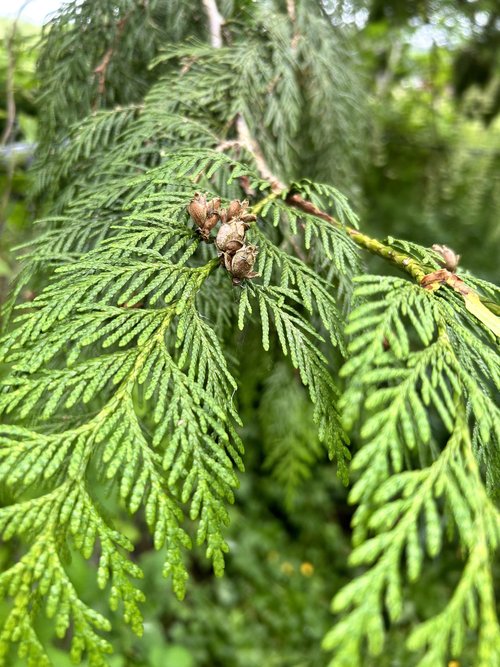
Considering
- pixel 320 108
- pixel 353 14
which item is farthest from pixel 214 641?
pixel 353 14

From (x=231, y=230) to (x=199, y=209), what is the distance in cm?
6

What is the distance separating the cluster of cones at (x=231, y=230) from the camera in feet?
2.38

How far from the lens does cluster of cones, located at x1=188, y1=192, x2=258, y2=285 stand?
2.38 ft

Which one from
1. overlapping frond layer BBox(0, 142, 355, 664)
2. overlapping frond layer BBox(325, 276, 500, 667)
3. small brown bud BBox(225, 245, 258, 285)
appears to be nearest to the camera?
overlapping frond layer BBox(325, 276, 500, 667)

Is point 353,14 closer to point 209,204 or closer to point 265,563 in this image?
point 209,204

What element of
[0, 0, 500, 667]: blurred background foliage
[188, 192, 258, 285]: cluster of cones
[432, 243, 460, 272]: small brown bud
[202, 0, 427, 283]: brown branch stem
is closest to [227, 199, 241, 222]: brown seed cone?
[188, 192, 258, 285]: cluster of cones

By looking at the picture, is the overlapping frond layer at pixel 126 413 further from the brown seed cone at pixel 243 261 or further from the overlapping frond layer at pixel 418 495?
the overlapping frond layer at pixel 418 495

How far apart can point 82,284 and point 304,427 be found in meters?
1.04

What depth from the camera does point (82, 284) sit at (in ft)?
2.39

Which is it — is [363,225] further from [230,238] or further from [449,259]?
[230,238]

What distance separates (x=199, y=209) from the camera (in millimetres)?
765

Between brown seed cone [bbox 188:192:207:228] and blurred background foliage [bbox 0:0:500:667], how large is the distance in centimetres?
57

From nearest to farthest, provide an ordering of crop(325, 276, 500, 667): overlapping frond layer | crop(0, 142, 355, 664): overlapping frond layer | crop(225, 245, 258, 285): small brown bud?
crop(325, 276, 500, 667): overlapping frond layer, crop(0, 142, 355, 664): overlapping frond layer, crop(225, 245, 258, 285): small brown bud

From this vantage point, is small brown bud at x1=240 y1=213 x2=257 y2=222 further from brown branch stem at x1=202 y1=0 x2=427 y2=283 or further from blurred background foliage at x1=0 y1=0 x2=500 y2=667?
blurred background foliage at x1=0 y1=0 x2=500 y2=667
